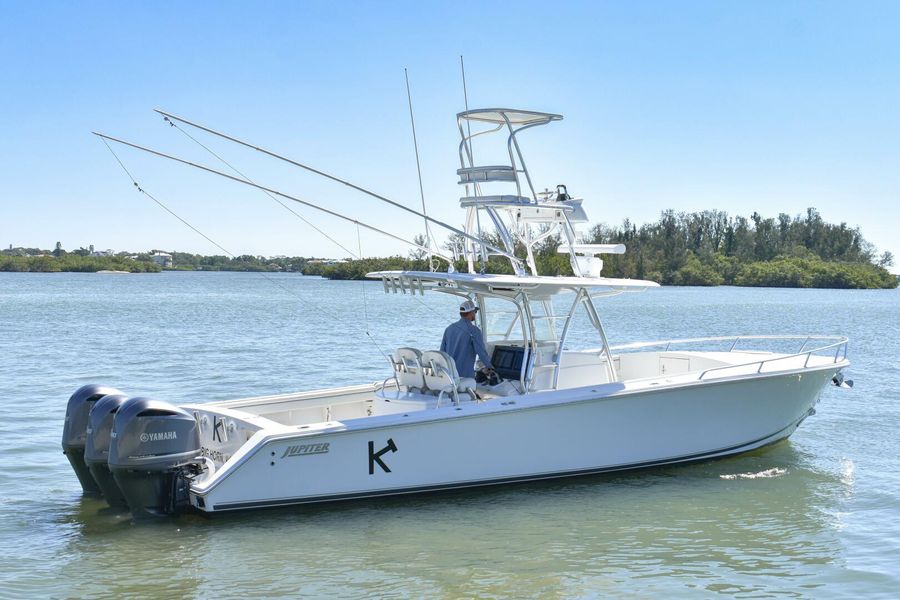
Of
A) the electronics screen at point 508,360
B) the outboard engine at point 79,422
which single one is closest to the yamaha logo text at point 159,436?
the outboard engine at point 79,422

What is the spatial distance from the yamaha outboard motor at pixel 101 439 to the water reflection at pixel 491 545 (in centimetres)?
43

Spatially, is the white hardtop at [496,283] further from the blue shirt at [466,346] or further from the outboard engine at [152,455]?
the outboard engine at [152,455]

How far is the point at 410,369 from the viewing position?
9812mm

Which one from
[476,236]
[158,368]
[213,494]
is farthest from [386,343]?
[213,494]

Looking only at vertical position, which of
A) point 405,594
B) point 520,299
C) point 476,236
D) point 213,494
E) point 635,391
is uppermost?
point 476,236

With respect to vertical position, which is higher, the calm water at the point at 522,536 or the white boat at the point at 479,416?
the white boat at the point at 479,416

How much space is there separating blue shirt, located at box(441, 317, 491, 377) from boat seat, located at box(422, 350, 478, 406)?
0.76ft

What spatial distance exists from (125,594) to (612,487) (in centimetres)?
513

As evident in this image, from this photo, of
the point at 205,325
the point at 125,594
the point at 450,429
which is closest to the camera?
the point at 125,594

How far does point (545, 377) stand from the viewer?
32.8ft

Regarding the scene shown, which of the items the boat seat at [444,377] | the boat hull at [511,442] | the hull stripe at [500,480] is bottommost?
the hull stripe at [500,480]

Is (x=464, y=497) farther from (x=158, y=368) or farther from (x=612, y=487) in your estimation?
(x=158, y=368)

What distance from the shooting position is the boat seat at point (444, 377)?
9289 mm

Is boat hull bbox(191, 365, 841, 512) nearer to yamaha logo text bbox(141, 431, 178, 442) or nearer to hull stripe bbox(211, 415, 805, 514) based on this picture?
hull stripe bbox(211, 415, 805, 514)
